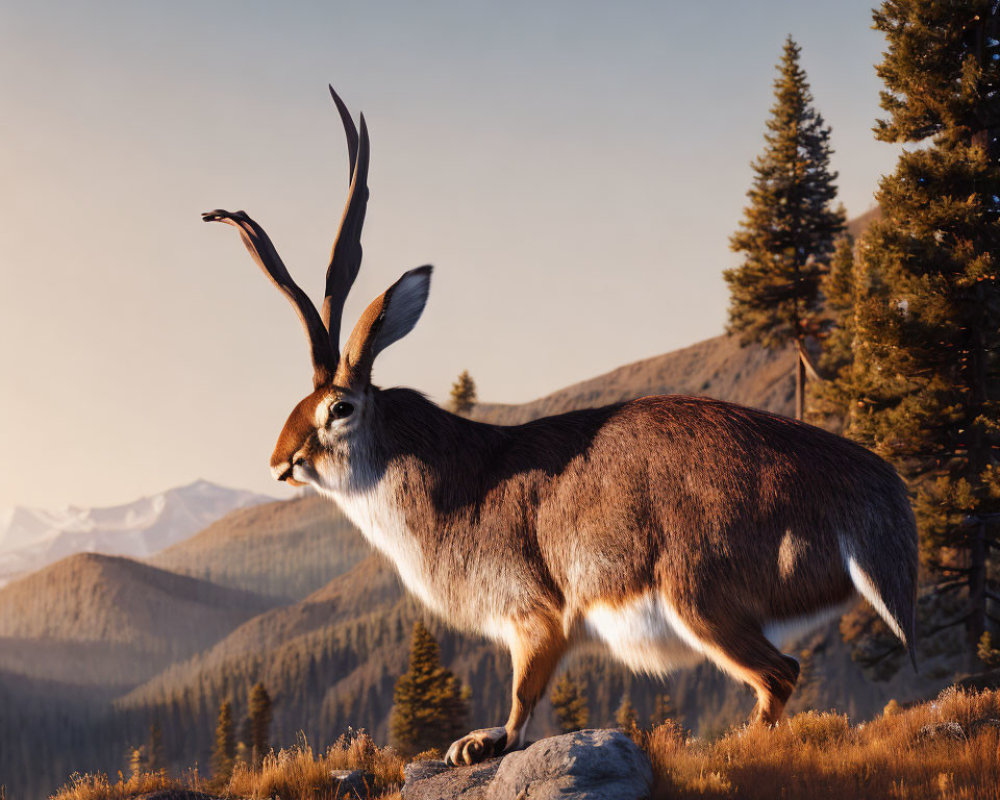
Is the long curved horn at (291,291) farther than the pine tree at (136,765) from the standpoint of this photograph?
No

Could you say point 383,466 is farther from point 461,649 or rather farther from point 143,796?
point 461,649

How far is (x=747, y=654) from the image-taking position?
600 cm

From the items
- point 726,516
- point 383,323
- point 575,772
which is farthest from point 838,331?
point 575,772

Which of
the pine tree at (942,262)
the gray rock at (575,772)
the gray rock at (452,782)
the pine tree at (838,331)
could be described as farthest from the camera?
the pine tree at (838,331)

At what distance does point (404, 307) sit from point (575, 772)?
3850mm

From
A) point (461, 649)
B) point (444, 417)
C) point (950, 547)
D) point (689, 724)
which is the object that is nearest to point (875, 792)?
point (444, 417)

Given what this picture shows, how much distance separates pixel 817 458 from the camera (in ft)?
20.6

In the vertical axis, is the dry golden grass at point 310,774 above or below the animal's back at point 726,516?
below

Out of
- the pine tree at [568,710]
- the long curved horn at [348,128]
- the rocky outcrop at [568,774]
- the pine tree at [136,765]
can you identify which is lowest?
the pine tree at [568,710]

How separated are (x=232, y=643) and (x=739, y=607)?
209695 millimetres

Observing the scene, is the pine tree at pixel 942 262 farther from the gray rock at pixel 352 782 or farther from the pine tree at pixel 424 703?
the pine tree at pixel 424 703

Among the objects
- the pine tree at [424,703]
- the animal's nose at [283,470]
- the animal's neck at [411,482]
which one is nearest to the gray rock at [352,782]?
the animal's neck at [411,482]

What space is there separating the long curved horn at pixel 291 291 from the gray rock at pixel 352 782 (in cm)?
417

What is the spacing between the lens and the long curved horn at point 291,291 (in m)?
7.25
